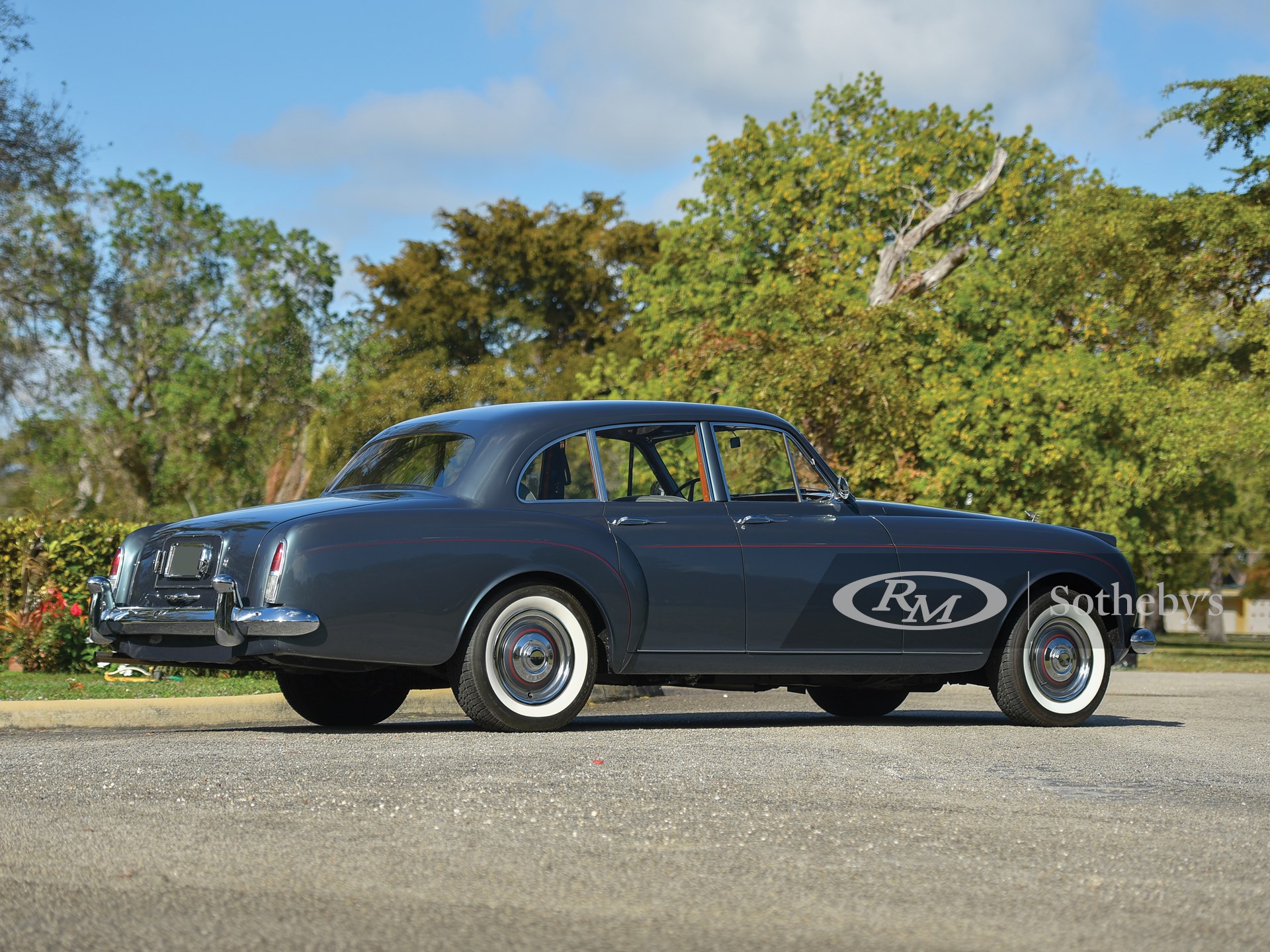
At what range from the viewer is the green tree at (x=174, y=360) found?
125 ft

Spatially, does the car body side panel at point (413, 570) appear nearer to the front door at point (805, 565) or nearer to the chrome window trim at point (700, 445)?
the chrome window trim at point (700, 445)

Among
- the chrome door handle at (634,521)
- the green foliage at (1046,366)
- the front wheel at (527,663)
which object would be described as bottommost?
the front wheel at (527,663)

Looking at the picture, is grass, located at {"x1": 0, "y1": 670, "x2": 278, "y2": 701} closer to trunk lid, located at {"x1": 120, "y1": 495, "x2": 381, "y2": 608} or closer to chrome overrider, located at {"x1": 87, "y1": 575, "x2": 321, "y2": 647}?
chrome overrider, located at {"x1": 87, "y1": 575, "x2": 321, "y2": 647}

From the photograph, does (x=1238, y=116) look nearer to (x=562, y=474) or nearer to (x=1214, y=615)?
(x=562, y=474)

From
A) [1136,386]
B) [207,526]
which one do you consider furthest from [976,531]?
[1136,386]

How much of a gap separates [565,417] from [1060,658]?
3565 mm

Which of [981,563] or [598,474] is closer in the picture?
[598,474]

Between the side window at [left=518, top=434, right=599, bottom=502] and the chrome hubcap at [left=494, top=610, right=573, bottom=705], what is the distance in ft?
2.31

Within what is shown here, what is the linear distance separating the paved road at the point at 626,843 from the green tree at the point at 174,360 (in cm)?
3117

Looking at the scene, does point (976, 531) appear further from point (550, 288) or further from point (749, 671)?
point (550, 288)

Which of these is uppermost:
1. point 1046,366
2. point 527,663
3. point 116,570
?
point 1046,366

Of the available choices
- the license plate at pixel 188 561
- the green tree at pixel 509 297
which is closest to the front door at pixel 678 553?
the license plate at pixel 188 561

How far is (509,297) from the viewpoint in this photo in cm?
4391

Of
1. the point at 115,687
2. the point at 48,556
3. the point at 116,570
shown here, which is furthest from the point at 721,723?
the point at 48,556
